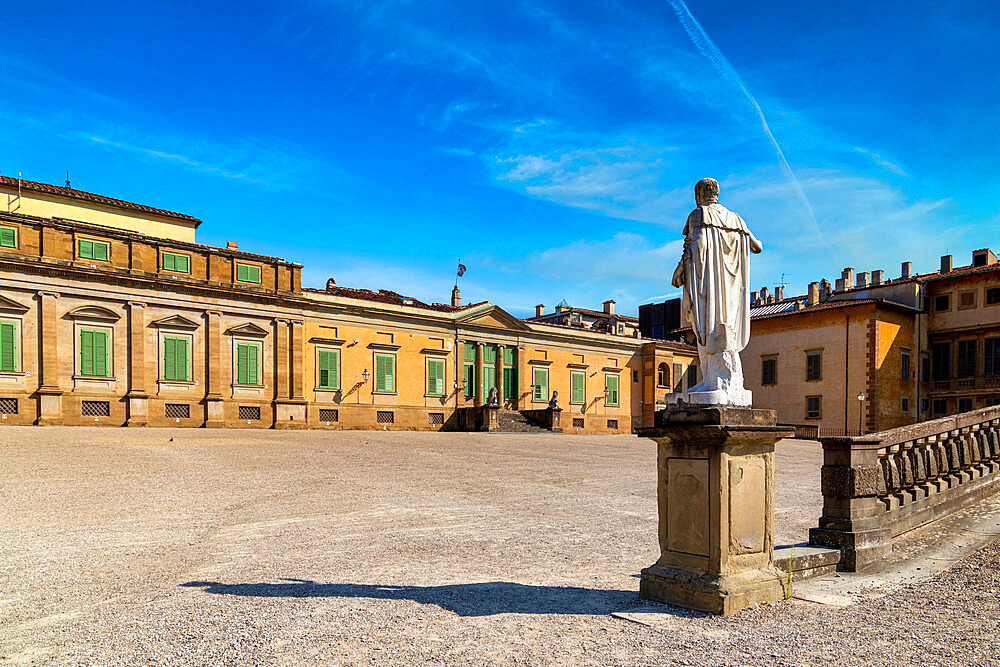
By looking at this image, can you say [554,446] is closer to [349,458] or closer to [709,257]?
[349,458]

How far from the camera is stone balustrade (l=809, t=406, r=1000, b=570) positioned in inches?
263

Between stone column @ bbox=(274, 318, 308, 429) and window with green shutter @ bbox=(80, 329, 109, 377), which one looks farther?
stone column @ bbox=(274, 318, 308, 429)

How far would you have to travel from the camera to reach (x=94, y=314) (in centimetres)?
2795

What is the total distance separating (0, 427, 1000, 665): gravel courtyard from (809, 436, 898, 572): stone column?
67 centimetres

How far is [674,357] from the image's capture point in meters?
47.8

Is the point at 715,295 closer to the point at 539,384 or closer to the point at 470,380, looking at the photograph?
the point at 470,380

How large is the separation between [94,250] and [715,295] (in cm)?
2932

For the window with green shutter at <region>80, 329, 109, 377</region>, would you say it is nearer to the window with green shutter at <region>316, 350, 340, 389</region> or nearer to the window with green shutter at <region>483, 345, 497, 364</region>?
the window with green shutter at <region>316, 350, 340, 389</region>

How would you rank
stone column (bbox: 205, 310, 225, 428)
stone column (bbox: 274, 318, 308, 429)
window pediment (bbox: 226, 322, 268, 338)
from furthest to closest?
stone column (bbox: 274, 318, 308, 429) < window pediment (bbox: 226, 322, 268, 338) < stone column (bbox: 205, 310, 225, 428)

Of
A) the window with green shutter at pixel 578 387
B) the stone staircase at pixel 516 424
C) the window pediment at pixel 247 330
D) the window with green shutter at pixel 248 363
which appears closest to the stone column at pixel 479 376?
the stone staircase at pixel 516 424

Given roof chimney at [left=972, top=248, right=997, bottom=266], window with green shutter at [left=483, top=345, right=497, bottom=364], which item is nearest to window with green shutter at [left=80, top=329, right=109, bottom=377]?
window with green shutter at [left=483, top=345, right=497, bottom=364]

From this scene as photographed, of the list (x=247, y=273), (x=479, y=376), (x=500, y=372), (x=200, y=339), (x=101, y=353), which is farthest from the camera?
(x=500, y=372)

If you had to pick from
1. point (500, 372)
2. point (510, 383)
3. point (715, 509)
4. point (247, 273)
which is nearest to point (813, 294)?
point (510, 383)

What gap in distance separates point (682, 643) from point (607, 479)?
1101 centimetres
